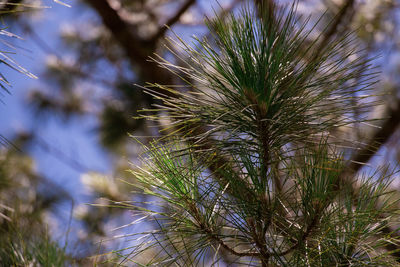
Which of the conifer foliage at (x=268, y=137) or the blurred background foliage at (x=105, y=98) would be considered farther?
the blurred background foliage at (x=105, y=98)

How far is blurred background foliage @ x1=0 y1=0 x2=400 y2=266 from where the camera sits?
1052mm

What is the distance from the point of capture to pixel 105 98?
5.50ft

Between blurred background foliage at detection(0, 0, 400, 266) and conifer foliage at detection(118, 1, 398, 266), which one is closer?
conifer foliage at detection(118, 1, 398, 266)

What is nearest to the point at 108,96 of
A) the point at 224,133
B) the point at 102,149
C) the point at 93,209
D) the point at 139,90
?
the point at 139,90

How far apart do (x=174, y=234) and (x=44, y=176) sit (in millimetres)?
1864

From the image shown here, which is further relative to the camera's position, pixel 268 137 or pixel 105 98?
pixel 105 98

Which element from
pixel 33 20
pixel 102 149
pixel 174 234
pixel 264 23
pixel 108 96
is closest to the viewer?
pixel 264 23

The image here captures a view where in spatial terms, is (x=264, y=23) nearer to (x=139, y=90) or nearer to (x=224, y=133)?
(x=224, y=133)

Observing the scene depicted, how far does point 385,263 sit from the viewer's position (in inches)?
20.8

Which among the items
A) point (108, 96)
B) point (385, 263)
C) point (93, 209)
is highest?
point (108, 96)

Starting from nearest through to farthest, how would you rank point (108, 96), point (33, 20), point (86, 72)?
point (108, 96)
point (86, 72)
point (33, 20)

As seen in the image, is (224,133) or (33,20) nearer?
(224,133)

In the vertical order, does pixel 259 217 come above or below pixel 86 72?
below

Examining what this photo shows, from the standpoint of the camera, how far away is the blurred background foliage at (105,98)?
3.45 ft
